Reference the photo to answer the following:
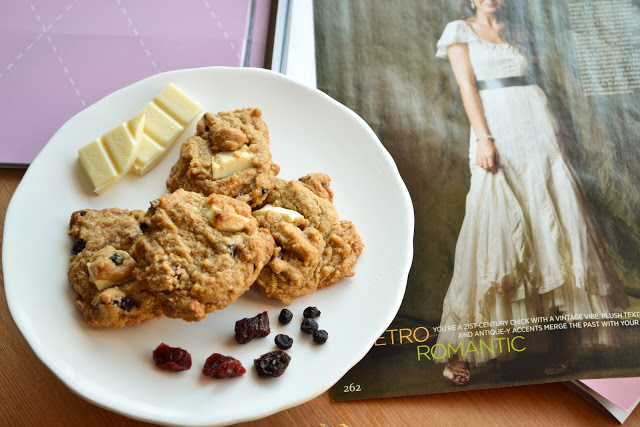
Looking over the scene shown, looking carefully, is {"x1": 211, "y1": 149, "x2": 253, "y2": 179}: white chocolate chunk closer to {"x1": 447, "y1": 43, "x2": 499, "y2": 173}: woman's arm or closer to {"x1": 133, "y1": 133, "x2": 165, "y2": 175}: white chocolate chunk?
{"x1": 133, "y1": 133, "x2": 165, "y2": 175}: white chocolate chunk

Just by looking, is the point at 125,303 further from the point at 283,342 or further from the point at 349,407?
the point at 349,407

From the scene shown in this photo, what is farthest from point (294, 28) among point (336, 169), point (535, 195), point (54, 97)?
point (535, 195)

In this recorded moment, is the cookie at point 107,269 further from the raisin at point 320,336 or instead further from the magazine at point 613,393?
the magazine at point 613,393

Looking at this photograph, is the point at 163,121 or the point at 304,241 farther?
the point at 163,121

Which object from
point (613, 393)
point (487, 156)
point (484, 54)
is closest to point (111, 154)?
point (487, 156)

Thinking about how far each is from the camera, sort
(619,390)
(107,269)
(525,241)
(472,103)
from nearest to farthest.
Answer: (107,269), (619,390), (525,241), (472,103)

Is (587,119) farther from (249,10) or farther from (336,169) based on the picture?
(249,10)
